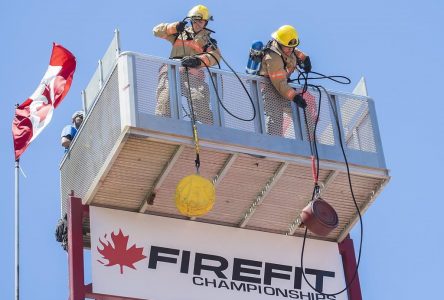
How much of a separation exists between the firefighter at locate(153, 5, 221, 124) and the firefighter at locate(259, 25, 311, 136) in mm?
1127

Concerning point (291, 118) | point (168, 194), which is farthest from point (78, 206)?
point (291, 118)

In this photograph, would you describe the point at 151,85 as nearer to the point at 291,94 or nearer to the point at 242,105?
the point at 242,105

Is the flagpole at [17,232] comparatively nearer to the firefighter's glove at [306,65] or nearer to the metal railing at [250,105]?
the metal railing at [250,105]

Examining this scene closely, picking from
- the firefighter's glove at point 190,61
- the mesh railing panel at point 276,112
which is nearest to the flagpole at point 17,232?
the firefighter's glove at point 190,61

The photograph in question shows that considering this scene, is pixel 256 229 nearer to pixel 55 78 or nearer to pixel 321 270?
pixel 321 270

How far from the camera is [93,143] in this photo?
109ft

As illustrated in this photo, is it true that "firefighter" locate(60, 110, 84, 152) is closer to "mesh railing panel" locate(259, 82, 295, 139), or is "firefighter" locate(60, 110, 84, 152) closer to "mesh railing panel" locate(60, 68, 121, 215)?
"mesh railing panel" locate(60, 68, 121, 215)

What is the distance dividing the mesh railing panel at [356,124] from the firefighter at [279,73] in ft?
3.50

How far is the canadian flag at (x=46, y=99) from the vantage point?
36906mm

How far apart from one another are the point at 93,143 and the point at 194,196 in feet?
9.91

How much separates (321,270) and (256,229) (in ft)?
5.28

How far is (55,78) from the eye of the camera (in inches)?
1465

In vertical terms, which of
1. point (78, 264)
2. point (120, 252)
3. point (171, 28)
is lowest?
point (78, 264)

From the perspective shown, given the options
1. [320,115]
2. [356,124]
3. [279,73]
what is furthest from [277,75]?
[356,124]
